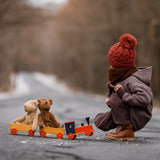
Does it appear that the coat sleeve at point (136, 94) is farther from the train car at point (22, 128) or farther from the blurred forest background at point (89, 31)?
the blurred forest background at point (89, 31)

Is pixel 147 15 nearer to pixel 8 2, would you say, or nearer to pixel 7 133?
pixel 8 2

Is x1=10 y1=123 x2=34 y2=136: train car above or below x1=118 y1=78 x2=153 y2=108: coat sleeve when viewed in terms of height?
below

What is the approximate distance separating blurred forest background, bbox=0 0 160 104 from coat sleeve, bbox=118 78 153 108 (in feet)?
20.0

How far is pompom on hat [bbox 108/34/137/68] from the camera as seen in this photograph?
4.81 meters

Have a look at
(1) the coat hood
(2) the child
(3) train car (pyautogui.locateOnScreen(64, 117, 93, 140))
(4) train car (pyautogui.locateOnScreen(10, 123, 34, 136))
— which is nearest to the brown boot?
(2) the child

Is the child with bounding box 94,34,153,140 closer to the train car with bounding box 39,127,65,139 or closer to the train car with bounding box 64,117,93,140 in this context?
the train car with bounding box 64,117,93,140

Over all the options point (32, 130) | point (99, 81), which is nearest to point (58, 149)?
point (32, 130)

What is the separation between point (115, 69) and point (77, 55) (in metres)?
27.9

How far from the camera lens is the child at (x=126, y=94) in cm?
467

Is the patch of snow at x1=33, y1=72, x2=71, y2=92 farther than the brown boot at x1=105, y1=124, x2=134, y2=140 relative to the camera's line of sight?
Yes

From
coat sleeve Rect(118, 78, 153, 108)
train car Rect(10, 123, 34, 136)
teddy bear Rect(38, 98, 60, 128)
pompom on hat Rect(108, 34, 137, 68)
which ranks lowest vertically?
train car Rect(10, 123, 34, 136)

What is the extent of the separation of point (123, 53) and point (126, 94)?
624 mm

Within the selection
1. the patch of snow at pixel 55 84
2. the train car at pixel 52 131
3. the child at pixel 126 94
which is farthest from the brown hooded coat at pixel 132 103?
the patch of snow at pixel 55 84

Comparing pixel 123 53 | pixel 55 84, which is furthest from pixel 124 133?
pixel 55 84
